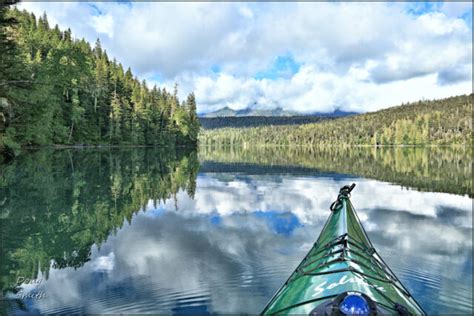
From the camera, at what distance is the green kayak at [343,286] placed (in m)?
4.10

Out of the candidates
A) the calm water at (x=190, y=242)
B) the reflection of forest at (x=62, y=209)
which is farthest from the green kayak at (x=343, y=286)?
the reflection of forest at (x=62, y=209)

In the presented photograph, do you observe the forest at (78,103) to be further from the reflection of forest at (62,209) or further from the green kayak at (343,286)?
the green kayak at (343,286)

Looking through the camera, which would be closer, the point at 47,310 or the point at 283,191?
the point at 47,310

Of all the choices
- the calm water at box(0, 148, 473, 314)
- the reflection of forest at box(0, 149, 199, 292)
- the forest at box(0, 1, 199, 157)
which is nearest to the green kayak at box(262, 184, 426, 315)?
the calm water at box(0, 148, 473, 314)

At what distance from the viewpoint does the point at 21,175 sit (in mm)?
22609

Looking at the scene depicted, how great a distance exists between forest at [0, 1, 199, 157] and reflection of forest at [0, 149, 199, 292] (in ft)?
18.2

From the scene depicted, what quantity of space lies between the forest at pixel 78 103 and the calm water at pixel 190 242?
10526 millimetres

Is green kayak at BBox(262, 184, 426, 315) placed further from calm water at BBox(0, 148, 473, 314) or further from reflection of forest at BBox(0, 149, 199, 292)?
reflection of forest at BBox(0, 149, 199, 292)

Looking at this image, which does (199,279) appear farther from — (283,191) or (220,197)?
(283,191)

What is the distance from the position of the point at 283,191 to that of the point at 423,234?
947 centimetres

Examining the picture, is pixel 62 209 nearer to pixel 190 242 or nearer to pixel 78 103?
pixel 190 242

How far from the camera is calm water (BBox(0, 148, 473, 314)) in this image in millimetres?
7178

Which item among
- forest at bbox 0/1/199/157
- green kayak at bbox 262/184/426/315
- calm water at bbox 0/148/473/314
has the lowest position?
calm water at bbox 0/148/473/314

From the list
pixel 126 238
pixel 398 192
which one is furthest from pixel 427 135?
pixel 126 238
